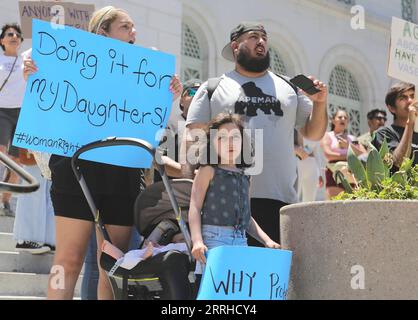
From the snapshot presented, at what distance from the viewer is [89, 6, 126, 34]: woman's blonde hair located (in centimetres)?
488

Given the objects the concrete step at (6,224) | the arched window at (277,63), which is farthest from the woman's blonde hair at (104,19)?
the arched window at (277,63)

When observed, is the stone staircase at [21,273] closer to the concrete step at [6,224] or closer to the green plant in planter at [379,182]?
the concrete step at [6,224]

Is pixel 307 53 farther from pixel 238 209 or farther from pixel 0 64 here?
pixel 238 209

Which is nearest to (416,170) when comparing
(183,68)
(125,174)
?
(125,174)

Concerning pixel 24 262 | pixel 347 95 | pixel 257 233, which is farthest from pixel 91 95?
pixel 347 95

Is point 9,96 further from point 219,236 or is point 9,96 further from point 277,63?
point 277,63

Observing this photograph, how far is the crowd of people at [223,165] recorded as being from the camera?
4.50 m

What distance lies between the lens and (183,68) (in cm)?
1421

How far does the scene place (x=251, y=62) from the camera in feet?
17.0

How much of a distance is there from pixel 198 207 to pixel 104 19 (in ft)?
4.17

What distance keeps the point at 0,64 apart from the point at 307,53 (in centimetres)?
896

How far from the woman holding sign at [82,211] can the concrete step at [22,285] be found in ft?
6.41

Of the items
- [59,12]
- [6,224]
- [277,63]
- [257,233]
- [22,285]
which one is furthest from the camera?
[277,63]

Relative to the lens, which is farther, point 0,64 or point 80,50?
point 0,64
